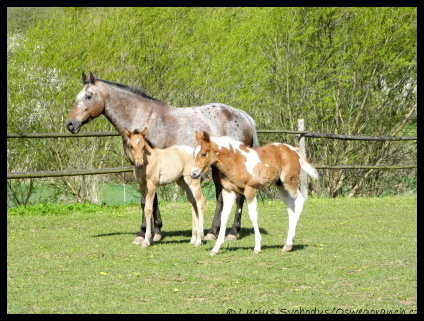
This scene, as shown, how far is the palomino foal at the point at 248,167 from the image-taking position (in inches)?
346

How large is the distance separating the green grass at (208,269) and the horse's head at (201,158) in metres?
1.01

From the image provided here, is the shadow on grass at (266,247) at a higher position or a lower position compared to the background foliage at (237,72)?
lower

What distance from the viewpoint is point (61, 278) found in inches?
305

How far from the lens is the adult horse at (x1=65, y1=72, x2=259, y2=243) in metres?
10.0

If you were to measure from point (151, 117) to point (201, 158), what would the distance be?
1892 mm

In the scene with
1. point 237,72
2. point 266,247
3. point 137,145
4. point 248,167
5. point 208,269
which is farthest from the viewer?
point 237,72

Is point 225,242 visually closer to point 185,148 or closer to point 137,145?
point 185,148

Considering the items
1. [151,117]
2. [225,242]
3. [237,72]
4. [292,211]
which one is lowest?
[225,242]

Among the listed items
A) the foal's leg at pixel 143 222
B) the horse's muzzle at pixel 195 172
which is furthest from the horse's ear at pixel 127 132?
the horse's muzzle at pixel 195 172

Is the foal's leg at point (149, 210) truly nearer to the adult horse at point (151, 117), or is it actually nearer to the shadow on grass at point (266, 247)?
the adult horse at point (151, 117)

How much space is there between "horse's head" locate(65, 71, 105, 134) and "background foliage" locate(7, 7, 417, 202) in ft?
23.0

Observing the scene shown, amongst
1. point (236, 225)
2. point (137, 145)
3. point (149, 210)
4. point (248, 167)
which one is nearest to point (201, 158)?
point (248, 167)

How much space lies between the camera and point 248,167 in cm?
884
